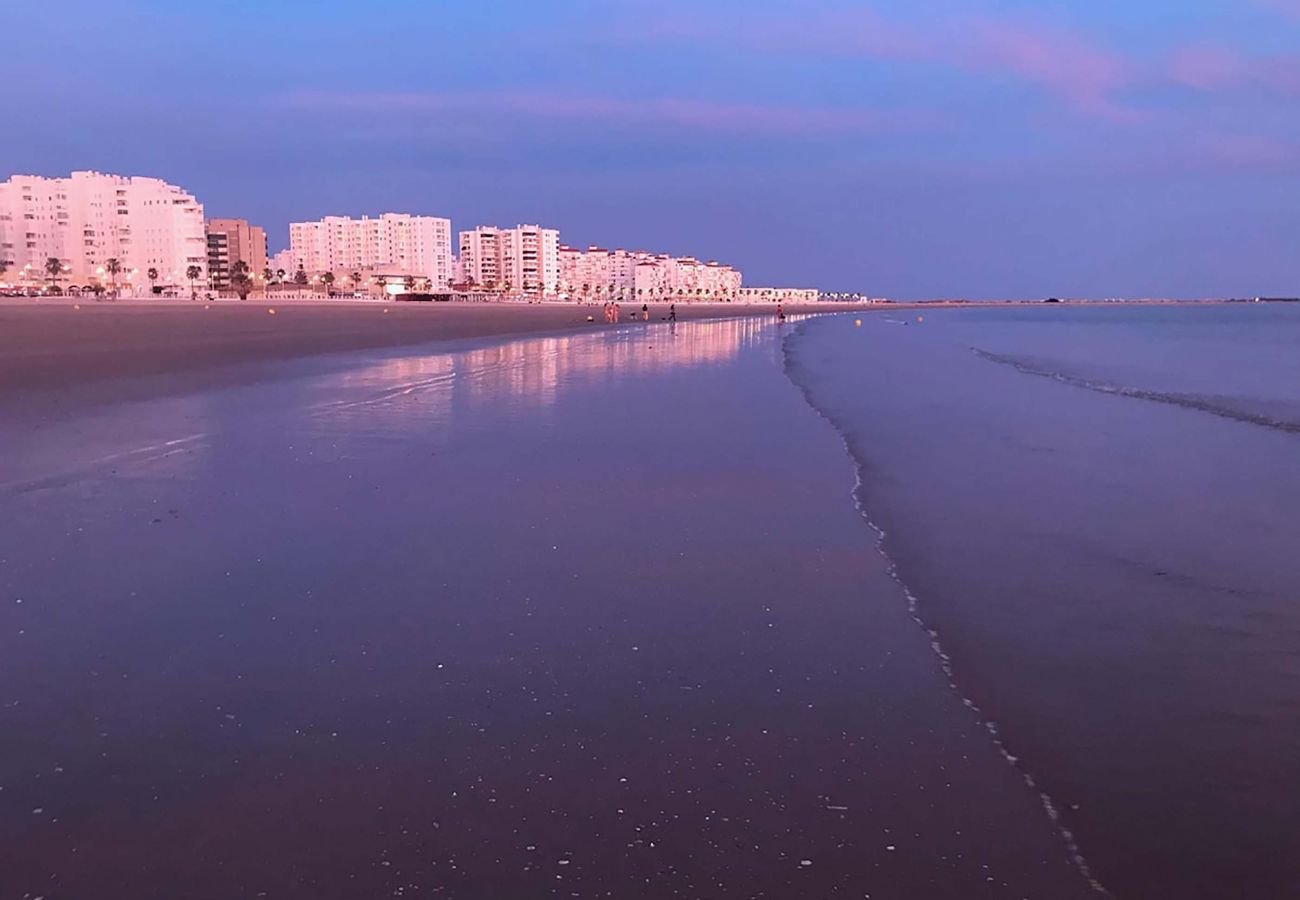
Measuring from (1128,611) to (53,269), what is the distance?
171 m

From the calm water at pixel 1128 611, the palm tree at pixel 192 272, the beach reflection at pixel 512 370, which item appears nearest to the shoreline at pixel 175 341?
the beach reflection at pixel 512 370

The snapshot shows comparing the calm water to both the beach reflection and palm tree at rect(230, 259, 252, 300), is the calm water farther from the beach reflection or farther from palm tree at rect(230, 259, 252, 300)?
palm tree at rect(230, 259, 252, 300)

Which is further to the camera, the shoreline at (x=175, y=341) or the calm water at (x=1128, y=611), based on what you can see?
the shoreline at (x=175, y=341)

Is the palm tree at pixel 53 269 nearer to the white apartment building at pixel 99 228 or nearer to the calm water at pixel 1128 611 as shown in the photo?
the white apartment building at pixel 99 228

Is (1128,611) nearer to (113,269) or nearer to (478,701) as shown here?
(478,701)

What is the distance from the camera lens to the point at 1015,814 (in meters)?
3.70

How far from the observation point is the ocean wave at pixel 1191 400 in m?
16.6

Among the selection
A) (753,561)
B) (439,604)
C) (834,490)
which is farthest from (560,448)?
(439,604)

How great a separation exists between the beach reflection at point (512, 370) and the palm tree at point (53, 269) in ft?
434

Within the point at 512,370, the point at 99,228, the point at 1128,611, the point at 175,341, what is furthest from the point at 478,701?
the point at 99,228

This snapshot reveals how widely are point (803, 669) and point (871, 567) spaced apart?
2.18 meters

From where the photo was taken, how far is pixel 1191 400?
2023cm

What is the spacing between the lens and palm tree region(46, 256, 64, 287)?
144250 mm

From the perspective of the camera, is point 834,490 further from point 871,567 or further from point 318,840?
point 318,840
